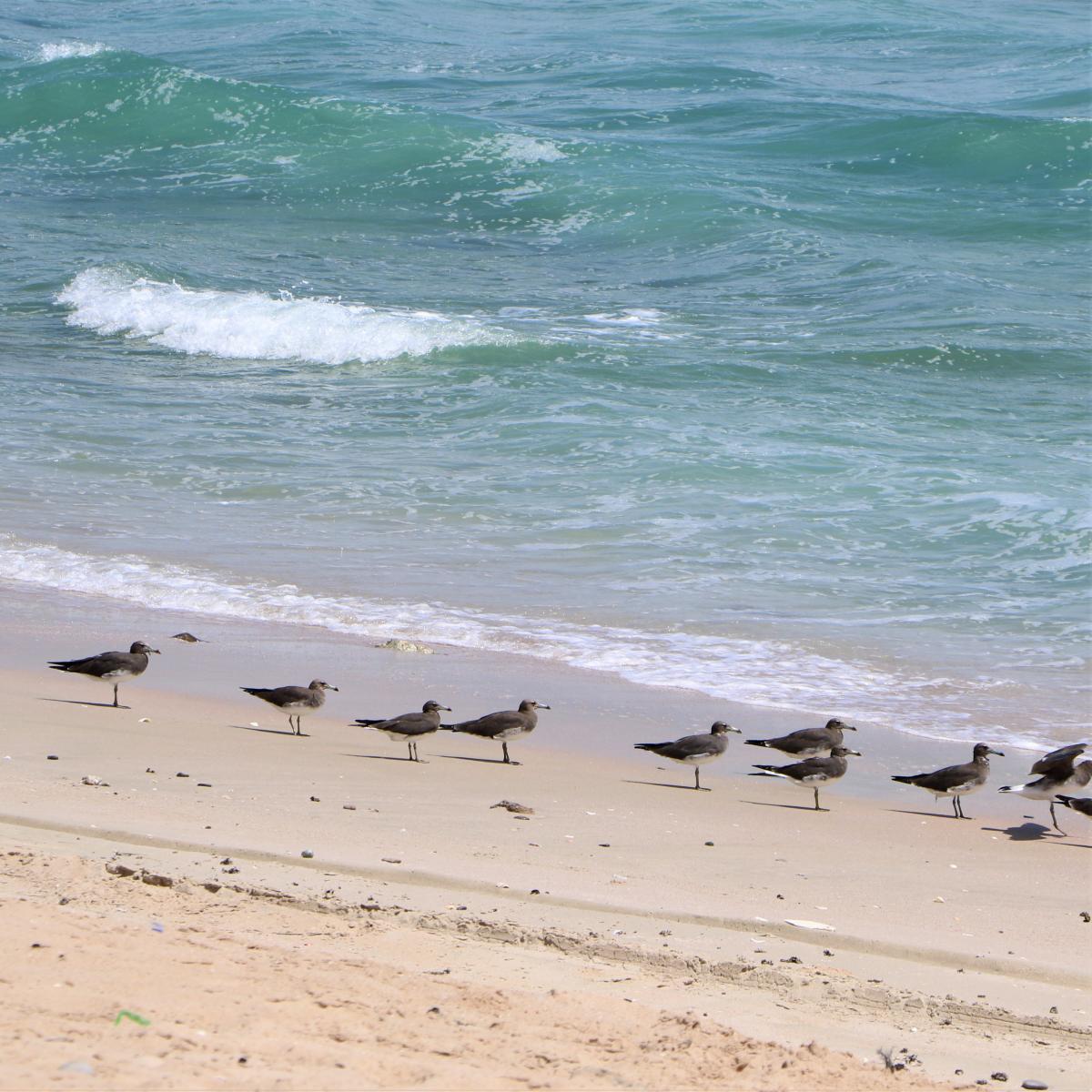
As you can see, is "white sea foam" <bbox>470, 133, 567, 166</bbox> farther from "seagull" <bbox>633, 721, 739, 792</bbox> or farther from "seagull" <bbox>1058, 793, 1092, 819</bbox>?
"seagull" <bbox>1058, 793, 1092, 819</bbox>

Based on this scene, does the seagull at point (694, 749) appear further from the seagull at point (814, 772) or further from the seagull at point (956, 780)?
the seagull at point (956, 780)

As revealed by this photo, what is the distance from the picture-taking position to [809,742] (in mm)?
7148

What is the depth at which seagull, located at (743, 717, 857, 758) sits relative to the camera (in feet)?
23.4

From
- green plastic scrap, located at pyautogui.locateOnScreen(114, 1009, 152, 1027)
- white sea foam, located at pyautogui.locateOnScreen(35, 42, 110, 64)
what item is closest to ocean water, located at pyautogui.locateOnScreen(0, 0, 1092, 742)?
white sea foam, located at pyautogui.locateOnScreen(35, 42, 110, 64)

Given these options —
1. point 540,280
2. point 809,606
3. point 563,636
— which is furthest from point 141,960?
point 540,280

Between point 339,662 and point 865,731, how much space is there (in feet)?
9.63

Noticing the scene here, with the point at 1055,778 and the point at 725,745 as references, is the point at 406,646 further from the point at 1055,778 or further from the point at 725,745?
the point at 1055,778

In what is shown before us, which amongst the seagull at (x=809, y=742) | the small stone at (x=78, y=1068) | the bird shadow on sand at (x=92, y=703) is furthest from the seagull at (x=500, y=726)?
the small stone at (x=78, y=1068)

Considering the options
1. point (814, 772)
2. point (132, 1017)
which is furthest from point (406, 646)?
point (132, 1017)

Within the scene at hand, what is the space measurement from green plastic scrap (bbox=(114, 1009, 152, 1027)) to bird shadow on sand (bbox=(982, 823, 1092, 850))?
4098mm

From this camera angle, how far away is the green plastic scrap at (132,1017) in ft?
12.4

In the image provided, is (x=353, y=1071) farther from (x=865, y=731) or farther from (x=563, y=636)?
(x=563, y=636)

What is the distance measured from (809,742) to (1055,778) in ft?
3.56

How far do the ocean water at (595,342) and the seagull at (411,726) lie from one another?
1.64m
